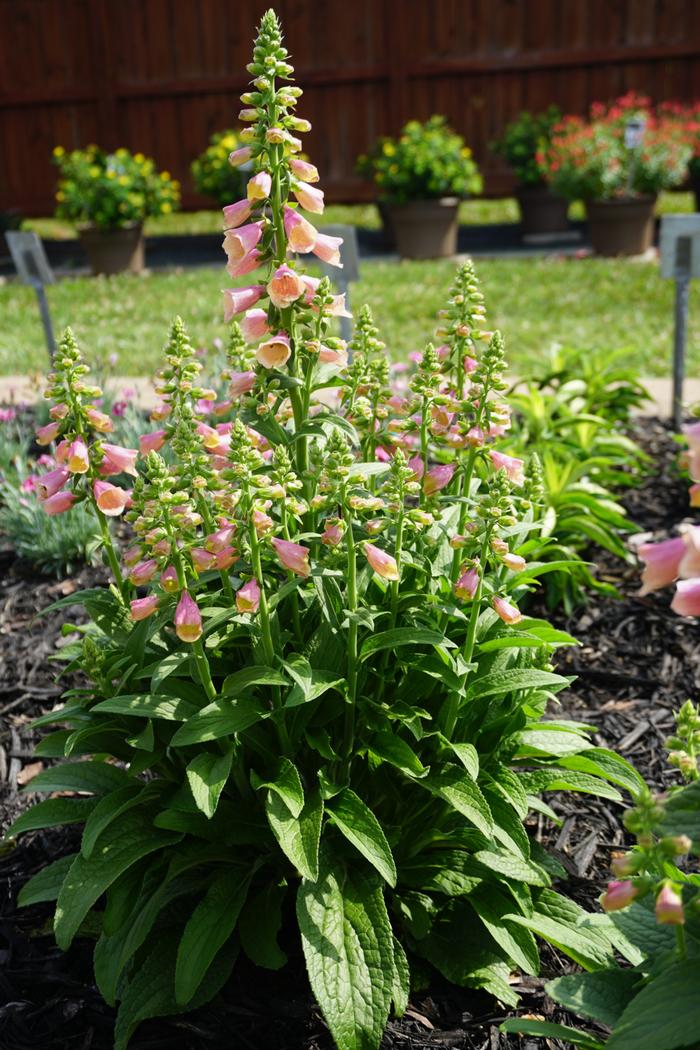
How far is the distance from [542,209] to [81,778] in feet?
A: 36.9

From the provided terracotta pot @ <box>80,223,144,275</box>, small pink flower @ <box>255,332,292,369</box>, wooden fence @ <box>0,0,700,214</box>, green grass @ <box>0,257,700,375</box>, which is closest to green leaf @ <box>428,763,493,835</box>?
small pink flower @ <box>255,332,292,369</box>

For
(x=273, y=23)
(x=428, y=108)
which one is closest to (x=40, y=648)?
(x=273, y=23)

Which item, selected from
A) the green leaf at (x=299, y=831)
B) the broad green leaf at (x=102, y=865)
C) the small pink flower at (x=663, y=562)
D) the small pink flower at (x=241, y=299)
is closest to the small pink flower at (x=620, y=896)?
the small pink flower at (x=663, y=562)

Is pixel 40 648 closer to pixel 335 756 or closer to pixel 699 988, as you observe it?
pixel 335 756

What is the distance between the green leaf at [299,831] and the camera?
1.84m

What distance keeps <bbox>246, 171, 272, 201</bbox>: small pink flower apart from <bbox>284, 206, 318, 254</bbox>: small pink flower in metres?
0.07

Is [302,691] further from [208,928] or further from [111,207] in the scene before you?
[111,207]

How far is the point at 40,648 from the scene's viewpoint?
3.50m

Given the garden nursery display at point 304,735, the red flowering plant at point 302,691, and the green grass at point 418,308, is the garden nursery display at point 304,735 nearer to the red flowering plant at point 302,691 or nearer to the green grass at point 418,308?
the red flowering plant at point 302,691

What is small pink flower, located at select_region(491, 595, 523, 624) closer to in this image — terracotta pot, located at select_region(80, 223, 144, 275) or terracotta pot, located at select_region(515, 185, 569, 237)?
terracotta pot, located at select_region(80, 223, 144, 275)

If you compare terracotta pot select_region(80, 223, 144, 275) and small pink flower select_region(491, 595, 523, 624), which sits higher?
small pink flower select_region(491, 595, 523, 624)

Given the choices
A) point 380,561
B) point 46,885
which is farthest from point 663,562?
point 46,885

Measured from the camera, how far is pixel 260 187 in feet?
6.08

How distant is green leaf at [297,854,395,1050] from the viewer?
1.83m
